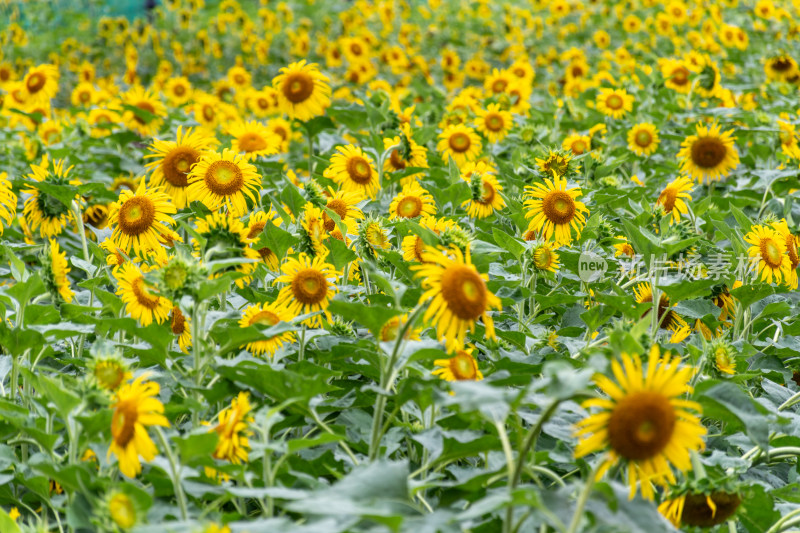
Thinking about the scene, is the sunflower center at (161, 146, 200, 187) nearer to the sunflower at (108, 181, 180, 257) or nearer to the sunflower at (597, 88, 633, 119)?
the sunflower at (108, 181, 180, 257)

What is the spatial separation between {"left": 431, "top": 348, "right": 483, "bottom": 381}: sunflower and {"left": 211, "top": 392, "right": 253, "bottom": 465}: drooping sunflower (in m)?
0.46

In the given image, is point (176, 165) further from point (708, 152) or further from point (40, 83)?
point (40, 83)

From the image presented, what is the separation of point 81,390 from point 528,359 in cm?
107

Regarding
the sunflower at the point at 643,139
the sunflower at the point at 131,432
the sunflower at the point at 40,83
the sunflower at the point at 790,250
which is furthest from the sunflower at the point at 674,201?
the sunflower at the point at 40,83

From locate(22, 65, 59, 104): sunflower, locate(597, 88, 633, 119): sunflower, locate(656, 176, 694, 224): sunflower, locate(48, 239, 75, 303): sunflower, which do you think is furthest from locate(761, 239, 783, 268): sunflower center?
locate(22, 65, 59, 104): sunflower

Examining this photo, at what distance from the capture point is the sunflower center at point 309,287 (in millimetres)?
2100

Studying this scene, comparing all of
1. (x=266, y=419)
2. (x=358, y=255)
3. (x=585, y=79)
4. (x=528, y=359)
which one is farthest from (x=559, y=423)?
(x=585, y=79)

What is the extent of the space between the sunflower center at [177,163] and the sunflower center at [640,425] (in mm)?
1821

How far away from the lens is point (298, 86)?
386 centimetres

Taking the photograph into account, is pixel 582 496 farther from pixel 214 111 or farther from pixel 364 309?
pixel 214 111

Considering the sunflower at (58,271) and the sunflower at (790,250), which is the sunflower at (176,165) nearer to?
the sunflower at (58,271)

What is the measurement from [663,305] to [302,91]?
200 centimetres

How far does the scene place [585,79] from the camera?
6.88 metres

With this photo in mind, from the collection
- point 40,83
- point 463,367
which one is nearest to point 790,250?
→ point 463,367
